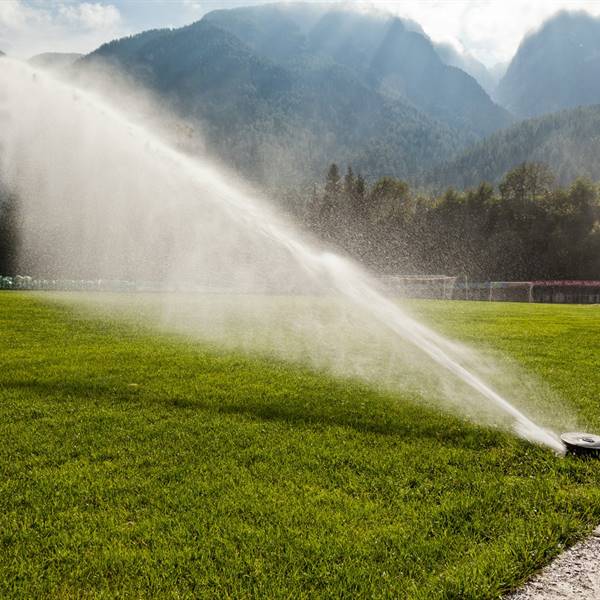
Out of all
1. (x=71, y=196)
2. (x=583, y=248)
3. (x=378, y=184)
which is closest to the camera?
(x=71, y=196)

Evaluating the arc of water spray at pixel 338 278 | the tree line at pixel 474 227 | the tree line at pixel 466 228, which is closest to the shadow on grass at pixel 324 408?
the arc of water spray at pixel 338 278

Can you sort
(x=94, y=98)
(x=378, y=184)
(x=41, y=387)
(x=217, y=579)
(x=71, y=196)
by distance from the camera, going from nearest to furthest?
(x=217, y=579) → (x=41, y=387) → (x=94, y=98) → (x=71, y=196) → (x=378, y=184)

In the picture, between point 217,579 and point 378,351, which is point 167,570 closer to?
point 217,579

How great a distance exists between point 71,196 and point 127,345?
5309 cm

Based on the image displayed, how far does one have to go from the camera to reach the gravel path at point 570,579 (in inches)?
123

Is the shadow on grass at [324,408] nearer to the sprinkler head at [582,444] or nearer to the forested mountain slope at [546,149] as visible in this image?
the sprinkler head at [582,444]

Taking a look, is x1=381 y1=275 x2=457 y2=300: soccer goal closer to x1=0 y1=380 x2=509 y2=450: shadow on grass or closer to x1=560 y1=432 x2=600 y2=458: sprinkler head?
x1=0 y1=380 x2=509 y2=450: shadow on grass

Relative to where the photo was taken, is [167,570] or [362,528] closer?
[167,570]

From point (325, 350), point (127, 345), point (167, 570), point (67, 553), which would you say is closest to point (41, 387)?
point (127, 345)

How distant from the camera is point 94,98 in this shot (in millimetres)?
13961

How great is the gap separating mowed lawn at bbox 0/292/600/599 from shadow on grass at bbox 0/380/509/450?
3 centimetres

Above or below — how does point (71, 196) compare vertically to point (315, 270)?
above

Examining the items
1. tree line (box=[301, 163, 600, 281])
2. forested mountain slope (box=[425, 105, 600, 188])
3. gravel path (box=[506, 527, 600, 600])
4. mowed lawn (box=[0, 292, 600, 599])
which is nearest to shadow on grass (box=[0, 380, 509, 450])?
mowed lawn (box=[0, 292, 600, 599])

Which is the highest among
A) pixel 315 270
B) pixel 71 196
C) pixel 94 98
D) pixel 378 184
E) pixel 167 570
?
pixel 378 184
